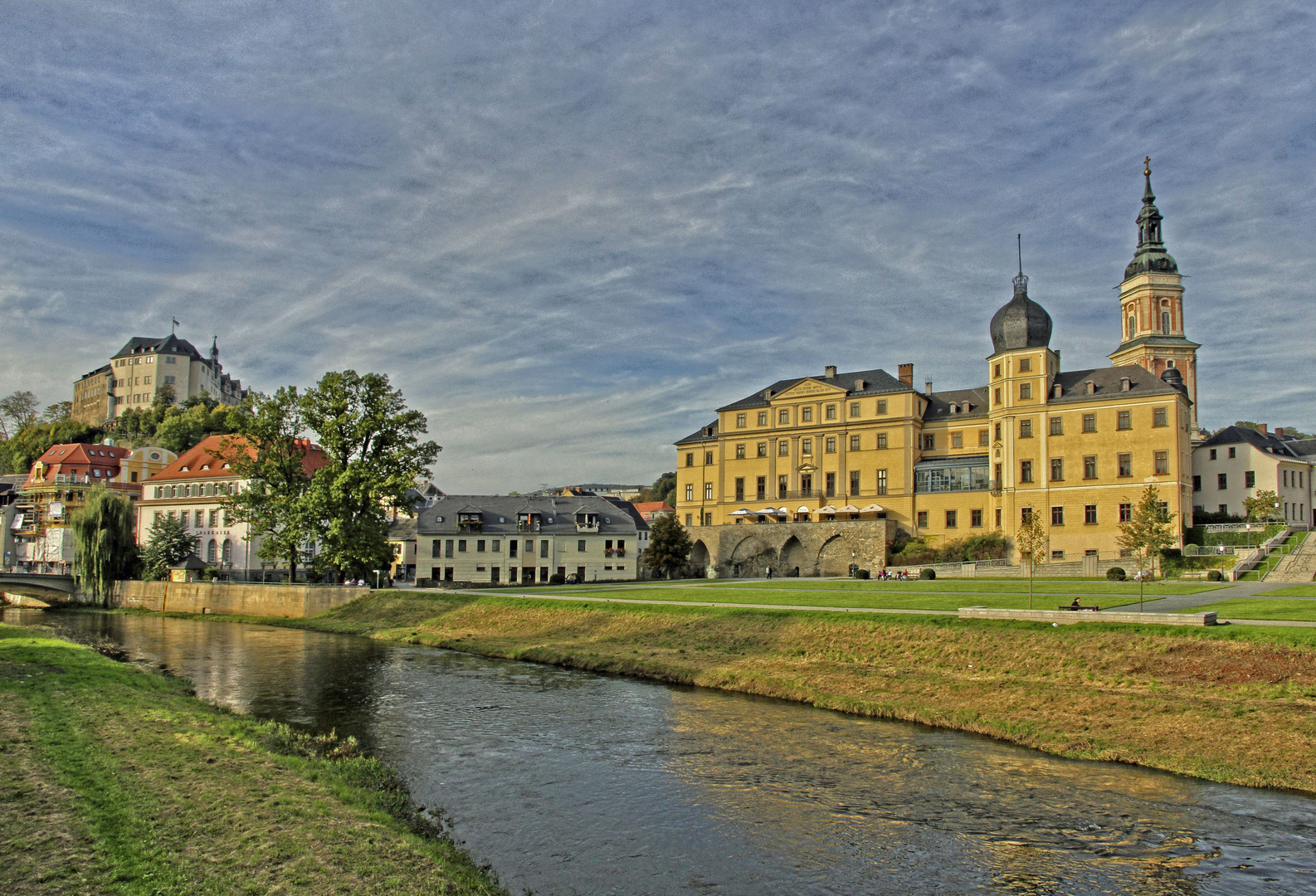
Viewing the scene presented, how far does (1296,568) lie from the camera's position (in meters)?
44.7

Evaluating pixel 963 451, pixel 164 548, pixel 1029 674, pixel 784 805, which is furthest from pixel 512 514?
pixel 784 805

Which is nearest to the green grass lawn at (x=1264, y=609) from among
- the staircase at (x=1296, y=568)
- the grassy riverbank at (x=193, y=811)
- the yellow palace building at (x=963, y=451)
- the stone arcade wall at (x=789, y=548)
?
the staircase at (x=1296, y=568)

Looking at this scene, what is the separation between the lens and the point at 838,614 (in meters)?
32.0

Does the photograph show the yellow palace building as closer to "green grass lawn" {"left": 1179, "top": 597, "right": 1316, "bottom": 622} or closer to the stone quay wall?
"green grass lawn" {"left": 1179, "top": 597, "right": 1316, "bottom": 622}

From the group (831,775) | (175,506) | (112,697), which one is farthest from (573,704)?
(175,506)

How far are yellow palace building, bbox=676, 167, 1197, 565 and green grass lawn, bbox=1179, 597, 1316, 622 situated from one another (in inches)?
1218

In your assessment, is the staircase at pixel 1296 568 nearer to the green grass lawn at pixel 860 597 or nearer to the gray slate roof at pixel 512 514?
the green grass lawn at pixel 860 597

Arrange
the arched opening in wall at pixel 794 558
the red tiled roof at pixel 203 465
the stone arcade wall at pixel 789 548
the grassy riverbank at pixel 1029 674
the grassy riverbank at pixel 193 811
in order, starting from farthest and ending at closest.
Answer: the red tiled roof at pixel 203 465 → the arched opening in wall at pixel 794 558 → the stone arcade wall at pixel 789 548 → the grassy riverbank at pixel 1029 674 → the grassy riverbank at pixel 193 811

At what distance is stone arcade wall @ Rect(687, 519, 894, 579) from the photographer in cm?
7262

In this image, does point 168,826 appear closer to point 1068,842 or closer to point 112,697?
point 112,697

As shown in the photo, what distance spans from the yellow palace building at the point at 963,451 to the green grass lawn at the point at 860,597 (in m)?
25.6

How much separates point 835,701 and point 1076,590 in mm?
20869

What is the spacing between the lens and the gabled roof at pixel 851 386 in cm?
7656

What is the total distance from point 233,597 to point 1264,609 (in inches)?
2346
